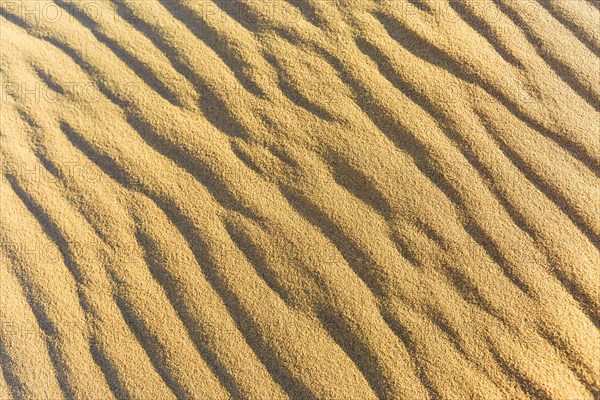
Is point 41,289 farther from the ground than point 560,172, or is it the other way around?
point 560,172

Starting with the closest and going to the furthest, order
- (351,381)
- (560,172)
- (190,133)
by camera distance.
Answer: (351,381) → (560,172) → (190,133)

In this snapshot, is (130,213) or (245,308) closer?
(245,308)

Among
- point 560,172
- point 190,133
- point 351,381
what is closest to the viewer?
point 351,381

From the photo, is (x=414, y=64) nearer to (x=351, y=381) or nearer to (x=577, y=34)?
(x=577, y=34)

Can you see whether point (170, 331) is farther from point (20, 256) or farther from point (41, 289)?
point (20, 256)

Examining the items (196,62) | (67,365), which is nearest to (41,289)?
(67,365)

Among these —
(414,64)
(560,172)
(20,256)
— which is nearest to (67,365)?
(20,256)

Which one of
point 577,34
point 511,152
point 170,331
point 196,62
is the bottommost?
point 170,331
